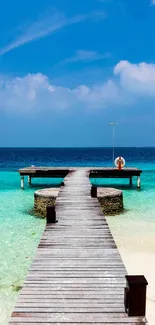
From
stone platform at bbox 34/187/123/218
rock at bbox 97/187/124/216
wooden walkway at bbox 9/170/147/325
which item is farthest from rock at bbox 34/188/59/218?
wooden walkway at bbox 9/170/147/325

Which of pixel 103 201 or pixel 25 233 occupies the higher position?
pixel 103 201

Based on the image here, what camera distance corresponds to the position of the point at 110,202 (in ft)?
62.0

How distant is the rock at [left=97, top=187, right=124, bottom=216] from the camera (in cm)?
1852

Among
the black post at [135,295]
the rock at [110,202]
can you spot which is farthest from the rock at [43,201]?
the black post at [135,295]

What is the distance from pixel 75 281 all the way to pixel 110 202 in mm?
12223

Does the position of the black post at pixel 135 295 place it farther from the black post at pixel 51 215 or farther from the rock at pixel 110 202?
the rock at pixel 110 202

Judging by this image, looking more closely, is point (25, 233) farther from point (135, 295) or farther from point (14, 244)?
point (135, 295)

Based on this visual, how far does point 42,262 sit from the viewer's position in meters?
7.88

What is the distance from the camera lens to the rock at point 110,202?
18.5 m

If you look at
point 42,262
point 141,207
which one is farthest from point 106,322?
point 141,207

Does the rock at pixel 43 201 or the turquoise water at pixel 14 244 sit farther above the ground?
the rock at pixel 43 201

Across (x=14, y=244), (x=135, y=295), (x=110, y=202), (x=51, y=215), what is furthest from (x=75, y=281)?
(x=110, y=202)

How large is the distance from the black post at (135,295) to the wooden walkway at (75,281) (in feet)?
0.41

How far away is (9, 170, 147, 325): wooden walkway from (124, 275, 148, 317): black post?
0.12m
